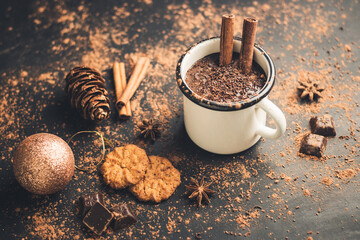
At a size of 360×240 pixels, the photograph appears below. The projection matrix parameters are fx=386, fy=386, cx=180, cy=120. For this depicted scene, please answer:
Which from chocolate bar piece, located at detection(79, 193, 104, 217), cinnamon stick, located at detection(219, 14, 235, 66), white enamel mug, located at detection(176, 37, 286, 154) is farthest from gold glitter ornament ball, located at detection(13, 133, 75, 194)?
cinnamon stick, located at detection(219, 14, 235, 66)

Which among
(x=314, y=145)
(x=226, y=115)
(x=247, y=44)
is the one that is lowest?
(x=314, y=145)

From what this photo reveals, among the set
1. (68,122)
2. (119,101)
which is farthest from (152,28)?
(68,122)

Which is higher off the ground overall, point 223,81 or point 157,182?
point 223,81

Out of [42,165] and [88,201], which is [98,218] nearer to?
[88,201]

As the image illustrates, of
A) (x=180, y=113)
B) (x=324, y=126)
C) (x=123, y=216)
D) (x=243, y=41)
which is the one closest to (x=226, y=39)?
(x=243, y=41)

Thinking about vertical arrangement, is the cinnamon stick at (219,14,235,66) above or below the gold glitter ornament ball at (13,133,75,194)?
above

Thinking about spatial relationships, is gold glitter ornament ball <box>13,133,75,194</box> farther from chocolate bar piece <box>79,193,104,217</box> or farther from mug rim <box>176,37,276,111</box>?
mug rim <box>176,37,276,111</box>
